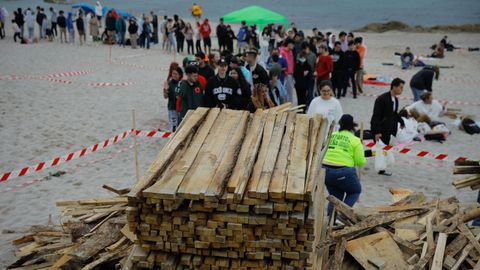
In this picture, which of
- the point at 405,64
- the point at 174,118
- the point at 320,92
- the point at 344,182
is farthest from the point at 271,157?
the point at 405,64

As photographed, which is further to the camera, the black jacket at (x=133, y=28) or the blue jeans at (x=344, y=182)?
the black jacket at (x=133, y=28)

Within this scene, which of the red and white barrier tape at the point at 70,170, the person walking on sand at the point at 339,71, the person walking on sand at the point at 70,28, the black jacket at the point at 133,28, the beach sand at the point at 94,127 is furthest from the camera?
the person walking on sand at the point at 70,28

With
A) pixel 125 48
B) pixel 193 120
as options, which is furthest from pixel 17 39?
pixel 193 120

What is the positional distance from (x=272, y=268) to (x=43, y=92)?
14.4 m

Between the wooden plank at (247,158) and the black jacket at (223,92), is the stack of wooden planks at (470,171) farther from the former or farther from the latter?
the black jacket at (223,92)

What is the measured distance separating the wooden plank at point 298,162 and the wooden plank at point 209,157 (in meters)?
0.72

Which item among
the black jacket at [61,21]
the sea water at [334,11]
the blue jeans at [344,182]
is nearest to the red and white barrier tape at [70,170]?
the blue jeans at [344,182]

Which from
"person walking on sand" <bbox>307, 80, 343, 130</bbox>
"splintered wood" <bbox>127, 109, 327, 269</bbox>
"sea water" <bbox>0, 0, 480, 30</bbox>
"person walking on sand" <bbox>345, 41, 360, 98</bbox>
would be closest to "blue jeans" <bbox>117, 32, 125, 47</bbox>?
"person walking on sand" <bbox>345, 41, 360, 98</bbox>

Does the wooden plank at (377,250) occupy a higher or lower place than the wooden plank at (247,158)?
lower

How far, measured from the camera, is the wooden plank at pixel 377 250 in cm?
566

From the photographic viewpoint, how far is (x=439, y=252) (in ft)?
18.8

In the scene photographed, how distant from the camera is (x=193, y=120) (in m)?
5.83

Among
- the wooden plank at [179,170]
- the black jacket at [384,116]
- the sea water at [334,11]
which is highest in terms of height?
the sea water at [334,11]

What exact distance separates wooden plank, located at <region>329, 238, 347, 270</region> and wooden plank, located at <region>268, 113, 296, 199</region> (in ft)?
4.79
